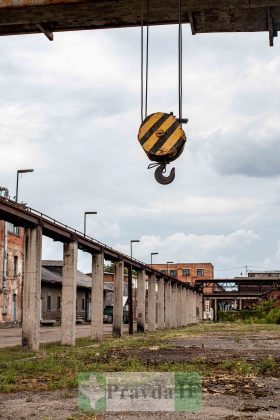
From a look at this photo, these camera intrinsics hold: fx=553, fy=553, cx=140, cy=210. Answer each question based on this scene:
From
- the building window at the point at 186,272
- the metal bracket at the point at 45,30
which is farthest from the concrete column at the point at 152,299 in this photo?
the building window at the point at 186,272

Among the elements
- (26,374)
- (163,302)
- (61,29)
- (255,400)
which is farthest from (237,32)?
(163,302)

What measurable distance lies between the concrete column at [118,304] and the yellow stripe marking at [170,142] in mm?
22461

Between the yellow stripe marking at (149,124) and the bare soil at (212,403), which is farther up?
the yellow stripe marking at (149,124)

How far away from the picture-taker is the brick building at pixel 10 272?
128 ft

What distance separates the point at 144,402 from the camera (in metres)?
8.06

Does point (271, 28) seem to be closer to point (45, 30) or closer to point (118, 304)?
point (45, 30)

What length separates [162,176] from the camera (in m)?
6.41

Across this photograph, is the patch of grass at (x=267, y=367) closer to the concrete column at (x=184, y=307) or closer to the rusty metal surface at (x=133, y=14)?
the rusty metal surface at (x=133, y=14)

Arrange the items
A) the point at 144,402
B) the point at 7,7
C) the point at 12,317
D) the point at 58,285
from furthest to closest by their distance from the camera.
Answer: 1. the point at 58,285
2. the point at 12,317
3. the point at 144,402
4. the point at 7,7

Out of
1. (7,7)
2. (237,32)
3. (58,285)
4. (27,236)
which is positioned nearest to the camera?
(7,7)

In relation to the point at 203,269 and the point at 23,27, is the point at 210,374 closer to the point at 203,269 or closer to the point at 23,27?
the point at 23,27

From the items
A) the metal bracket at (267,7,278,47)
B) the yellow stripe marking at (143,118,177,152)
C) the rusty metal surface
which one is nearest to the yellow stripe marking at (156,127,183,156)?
the yellow stripe marking at (143,118,177,152)

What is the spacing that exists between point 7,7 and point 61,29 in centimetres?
87

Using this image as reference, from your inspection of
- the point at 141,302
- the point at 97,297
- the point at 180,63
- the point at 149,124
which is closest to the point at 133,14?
the point at 180,63
